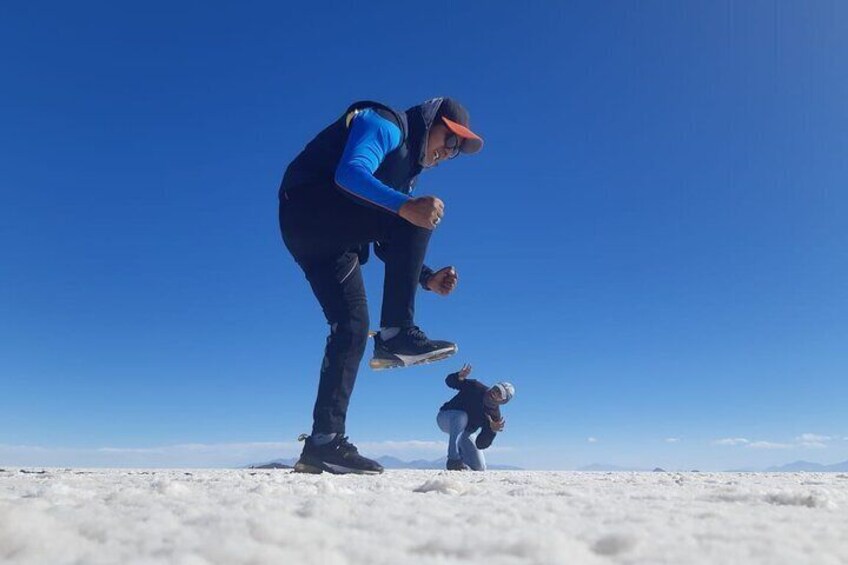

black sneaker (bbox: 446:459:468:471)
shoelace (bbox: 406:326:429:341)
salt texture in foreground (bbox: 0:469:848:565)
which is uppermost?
shoelace (bbox: 406:326:429:341)

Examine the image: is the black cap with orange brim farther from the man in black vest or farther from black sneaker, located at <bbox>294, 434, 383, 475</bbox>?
black sneaker, located at <bbox>294, 434, 383, 475</bbox>

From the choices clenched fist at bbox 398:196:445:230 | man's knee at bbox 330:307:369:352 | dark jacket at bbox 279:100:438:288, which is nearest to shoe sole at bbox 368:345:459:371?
man's knee at bbox 330:307:369:352

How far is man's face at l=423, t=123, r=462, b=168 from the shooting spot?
12.6 ft

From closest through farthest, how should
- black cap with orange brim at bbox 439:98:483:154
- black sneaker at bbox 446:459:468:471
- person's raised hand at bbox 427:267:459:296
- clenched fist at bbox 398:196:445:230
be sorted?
clenched fist at bbox 398:196:445:230, black cap with orange brim at bbox 439:98:483:154, person's raised hand at bbox 427:267:459:296, black sneaker at bbox 446:459:468:471

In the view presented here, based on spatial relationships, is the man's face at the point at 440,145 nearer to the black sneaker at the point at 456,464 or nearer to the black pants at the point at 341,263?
the black pants at the point at 341,263

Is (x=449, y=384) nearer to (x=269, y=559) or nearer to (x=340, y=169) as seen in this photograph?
(x=340, y=169)

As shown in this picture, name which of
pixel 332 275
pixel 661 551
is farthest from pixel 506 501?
pixel 332 275

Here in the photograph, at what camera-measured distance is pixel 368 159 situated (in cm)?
328

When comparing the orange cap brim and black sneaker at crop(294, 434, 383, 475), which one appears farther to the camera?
the orange cap brim

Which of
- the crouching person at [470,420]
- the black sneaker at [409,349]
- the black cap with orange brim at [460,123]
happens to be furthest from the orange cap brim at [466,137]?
the crouching person at [470,420]

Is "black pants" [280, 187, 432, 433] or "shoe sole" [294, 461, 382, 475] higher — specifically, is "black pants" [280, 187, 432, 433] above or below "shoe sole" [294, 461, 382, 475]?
above

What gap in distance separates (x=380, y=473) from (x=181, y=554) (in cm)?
280

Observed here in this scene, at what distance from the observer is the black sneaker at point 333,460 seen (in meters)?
3.46

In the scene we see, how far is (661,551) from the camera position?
2.79ft
